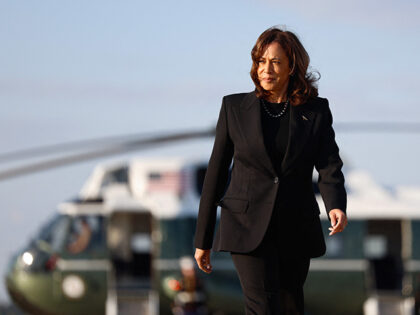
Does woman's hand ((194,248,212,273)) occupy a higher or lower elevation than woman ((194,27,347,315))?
lower

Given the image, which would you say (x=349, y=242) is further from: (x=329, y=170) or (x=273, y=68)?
(x=273, y=68)

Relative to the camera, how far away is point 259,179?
342 cm

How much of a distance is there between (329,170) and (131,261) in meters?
11.4

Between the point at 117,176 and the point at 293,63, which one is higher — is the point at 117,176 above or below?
below

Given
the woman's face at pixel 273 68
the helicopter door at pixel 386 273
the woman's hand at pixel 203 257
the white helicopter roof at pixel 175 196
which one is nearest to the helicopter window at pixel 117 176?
the white helicopter roof at pixel 175 196

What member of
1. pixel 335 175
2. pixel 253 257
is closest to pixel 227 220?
pixel 253 257

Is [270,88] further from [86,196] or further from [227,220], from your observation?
[86,196]

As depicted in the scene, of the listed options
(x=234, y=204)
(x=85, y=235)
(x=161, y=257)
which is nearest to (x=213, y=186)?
(x=234, y=204)

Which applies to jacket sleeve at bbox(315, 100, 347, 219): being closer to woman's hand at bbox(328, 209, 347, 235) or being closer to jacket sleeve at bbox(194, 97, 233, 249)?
Answer: woman's hand at bbox(328, 209, 347, 235)

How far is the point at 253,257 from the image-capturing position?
3361 millimetres

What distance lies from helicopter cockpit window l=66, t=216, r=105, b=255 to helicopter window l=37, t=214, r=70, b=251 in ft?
0.33

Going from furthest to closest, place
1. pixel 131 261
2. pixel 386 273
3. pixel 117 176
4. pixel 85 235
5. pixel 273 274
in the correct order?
pixel 386 273
pixel 131 261
pixel 117 176
pixel 85 235
pixel 273 274

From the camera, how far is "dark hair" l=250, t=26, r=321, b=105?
135 inches

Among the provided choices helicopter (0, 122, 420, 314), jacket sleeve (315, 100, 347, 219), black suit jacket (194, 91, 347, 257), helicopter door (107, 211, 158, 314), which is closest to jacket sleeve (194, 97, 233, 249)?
black suit jacket (194, 91, 347, 257)
